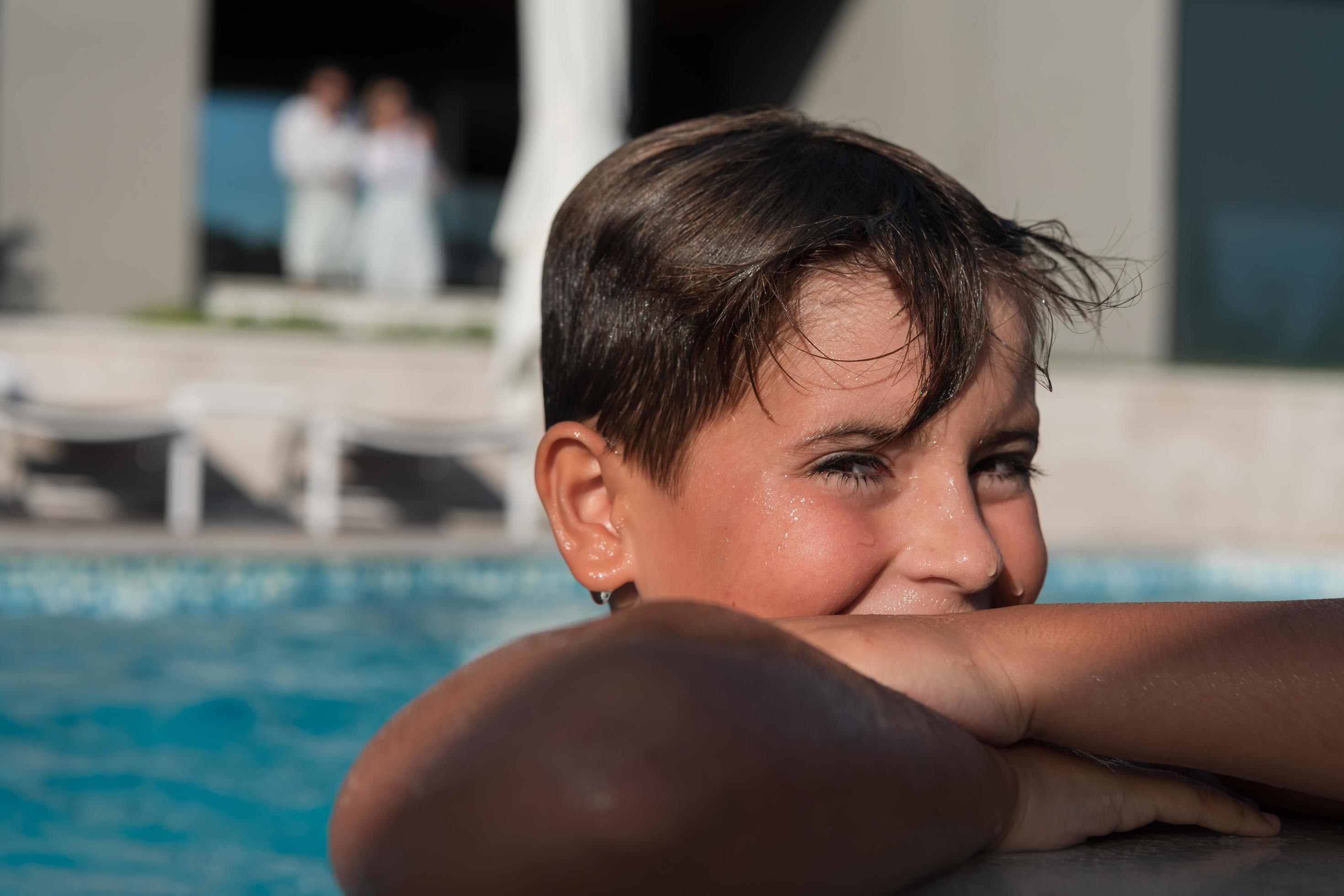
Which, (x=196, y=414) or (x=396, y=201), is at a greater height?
(x=396, y=201)

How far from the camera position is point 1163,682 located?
0.86 meters

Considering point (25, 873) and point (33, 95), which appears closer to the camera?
point (25, 873)

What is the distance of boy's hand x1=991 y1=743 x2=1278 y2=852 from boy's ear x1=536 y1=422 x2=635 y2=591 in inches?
21.8

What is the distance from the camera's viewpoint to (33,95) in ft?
35.3

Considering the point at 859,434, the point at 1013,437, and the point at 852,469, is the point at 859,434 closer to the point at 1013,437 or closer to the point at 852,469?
the point at 852,469

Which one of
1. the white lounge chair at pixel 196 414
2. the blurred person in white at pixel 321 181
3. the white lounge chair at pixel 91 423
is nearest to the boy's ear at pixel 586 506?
the white lounge chair at pixel 196 414

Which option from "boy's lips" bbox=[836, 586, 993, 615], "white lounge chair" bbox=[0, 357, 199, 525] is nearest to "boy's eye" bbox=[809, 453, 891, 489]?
"boy's lips" bbox=[836, 586, 993, 615]

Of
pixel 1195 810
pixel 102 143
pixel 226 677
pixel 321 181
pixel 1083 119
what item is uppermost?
pixel 1083 119

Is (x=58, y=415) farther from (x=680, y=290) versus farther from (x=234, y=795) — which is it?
(x=680, y=290)

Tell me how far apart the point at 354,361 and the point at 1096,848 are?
979 cm

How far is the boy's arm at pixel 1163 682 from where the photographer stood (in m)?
0.84

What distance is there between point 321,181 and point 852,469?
1181 centimetres

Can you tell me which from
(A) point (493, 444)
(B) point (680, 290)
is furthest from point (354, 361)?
(B) point (680, 290)

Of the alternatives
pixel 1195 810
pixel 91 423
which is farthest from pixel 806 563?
pixel 91 423
